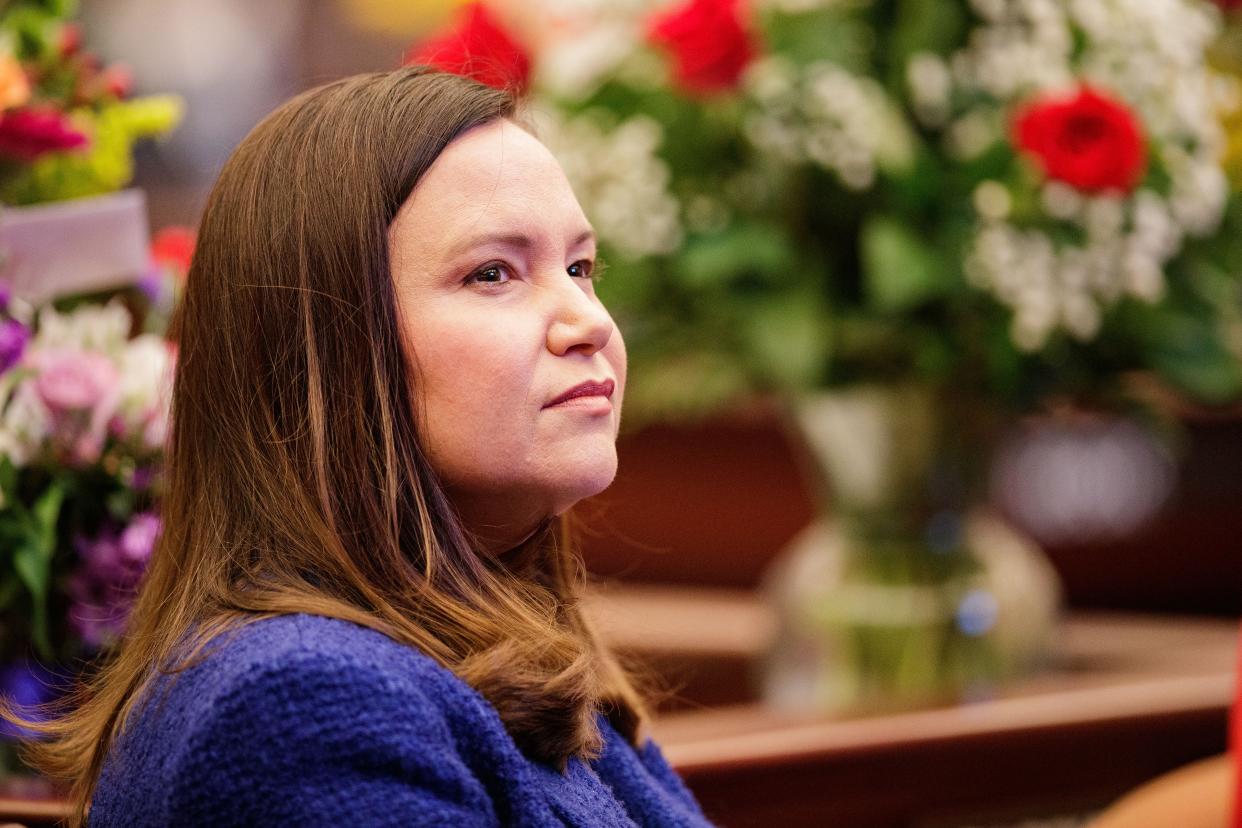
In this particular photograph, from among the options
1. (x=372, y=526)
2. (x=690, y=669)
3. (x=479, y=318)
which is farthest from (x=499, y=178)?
(x=690, y=669)

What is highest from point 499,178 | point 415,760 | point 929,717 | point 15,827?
point 499,178

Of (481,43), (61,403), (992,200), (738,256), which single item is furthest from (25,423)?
(992,200)

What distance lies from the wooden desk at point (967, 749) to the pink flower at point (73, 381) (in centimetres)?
44

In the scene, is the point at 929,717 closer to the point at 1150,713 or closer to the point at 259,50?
the point at 1150,713

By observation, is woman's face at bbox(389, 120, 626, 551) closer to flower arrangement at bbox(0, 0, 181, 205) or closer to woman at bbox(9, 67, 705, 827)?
woman at bbox(9, 67, 705, 827)

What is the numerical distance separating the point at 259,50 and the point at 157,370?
165 inches

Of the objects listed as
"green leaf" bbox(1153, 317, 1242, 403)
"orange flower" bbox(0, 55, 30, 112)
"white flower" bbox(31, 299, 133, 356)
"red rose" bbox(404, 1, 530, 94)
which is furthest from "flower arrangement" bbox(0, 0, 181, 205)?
"green leaf" bbox(1153, 317, 1242, 403)

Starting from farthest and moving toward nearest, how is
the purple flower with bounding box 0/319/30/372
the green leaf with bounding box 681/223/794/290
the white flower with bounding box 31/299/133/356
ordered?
1. the green leaf with bounding box 681/223/794/290
2. the white flower with bounding box 31/299/133/356
3. the purple flower with bounding box 0/319/30/372

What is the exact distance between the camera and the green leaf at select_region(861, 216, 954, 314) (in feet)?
4.90

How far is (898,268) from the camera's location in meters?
1.50

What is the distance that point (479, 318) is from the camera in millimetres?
779

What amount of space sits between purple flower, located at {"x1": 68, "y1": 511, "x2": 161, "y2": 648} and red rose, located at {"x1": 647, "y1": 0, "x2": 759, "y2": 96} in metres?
0.78

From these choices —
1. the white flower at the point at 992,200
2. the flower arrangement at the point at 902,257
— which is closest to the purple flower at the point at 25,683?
the flower arrangement at the point at 902,257

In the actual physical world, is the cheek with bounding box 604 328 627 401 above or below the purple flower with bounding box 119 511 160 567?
above
